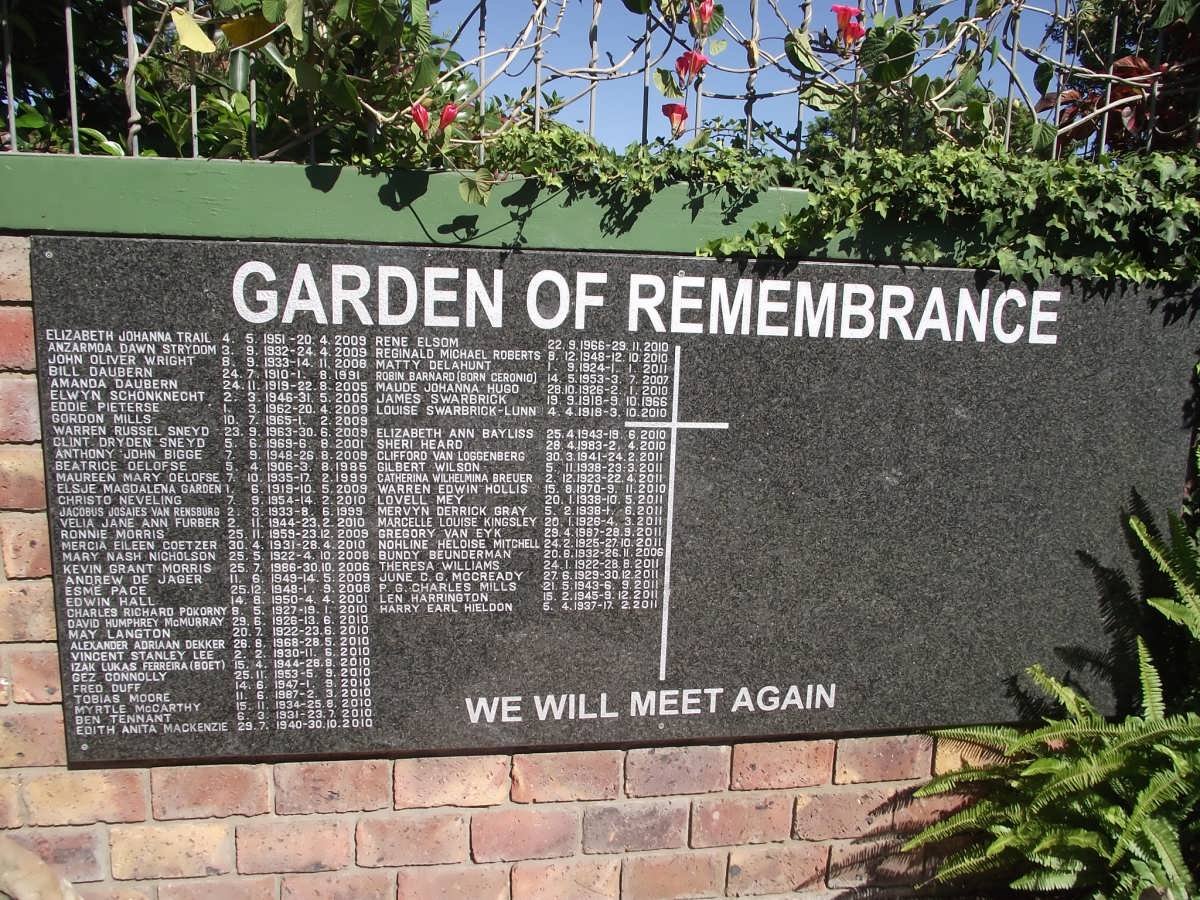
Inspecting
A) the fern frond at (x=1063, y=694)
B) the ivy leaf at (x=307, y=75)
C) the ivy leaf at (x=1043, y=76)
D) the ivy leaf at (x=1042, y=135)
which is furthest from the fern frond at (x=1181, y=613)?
the ivy leaf at (x=307, y=75)

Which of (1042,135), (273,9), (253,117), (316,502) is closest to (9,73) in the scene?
(253,117)

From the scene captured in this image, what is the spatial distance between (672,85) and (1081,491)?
5.56 ft

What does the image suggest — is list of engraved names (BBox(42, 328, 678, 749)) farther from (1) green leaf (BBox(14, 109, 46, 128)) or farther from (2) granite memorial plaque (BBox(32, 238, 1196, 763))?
(1) green leaf (BBox(14, 109, 46, 128))

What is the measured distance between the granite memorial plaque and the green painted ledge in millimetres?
53

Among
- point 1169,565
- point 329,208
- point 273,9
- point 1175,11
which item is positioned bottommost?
point 1169,565

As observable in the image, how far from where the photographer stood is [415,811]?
2.38m

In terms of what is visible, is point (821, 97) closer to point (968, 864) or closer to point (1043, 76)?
point (1043, 76)

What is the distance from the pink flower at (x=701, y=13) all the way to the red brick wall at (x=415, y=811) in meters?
1.82

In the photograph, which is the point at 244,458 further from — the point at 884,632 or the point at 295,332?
the point at 884,632

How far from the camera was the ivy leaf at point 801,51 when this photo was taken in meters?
2.22

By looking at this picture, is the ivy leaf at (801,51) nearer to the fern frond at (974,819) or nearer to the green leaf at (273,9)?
the green leaf at (273,9)

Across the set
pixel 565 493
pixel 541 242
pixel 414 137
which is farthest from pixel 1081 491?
pixel 414 137

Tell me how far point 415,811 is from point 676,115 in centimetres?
212

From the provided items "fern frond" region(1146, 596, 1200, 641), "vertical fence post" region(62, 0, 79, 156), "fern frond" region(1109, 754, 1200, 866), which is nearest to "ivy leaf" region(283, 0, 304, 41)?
"vertical fence post" region(62, 0, 79, 156)
